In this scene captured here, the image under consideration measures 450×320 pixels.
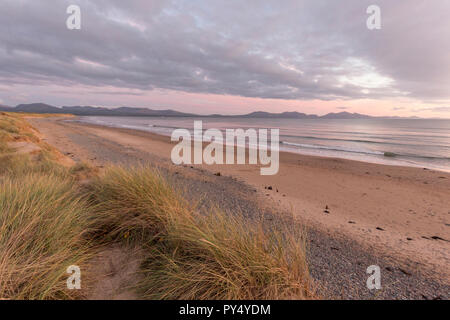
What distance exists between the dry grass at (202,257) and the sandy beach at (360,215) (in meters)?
0.89

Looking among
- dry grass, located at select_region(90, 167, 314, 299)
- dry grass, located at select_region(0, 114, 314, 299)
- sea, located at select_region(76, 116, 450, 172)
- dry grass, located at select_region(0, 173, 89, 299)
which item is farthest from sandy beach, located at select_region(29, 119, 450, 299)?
sea, located at select_region(76, 116, 450, 172)

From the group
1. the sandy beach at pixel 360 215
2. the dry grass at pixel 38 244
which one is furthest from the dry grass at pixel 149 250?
the sandy beach at pixel 360 215

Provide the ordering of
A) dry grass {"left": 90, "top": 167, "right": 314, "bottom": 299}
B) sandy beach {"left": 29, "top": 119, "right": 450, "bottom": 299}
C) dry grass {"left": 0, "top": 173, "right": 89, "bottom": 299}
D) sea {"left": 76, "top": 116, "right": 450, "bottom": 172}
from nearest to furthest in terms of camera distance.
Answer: dry grass {"left": 0, "top": 173, "right": 89, "bottom": 299}, dry grass {"left": 90, "top": 167, "right": 314, "bottom": 299}, sandy beach {"left": 29, "top": 119, "right": 450, "bottom": 299}, sea {"left": 76, "top": 116, "right": 450, "bottom": 172}

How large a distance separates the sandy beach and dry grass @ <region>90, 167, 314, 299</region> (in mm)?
886

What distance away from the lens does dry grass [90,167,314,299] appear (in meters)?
2.13

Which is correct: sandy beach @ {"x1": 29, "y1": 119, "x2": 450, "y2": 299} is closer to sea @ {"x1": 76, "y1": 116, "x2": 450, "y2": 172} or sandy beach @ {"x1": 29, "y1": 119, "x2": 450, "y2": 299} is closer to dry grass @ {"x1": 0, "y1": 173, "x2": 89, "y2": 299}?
dry grass @ {"x1": 0, "y1": 173, "x2": 89, "y2": 299}

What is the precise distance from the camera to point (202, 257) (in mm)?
2506

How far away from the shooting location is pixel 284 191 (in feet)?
25.7

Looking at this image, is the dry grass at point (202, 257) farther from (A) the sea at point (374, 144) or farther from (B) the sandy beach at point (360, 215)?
(A) the sea at point (374, 144)

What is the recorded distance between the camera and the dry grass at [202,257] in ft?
6.98

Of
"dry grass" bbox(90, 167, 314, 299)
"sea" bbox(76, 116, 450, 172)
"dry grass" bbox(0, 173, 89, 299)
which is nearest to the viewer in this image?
"dry grass" bbox(0, 173, 89, 299)
